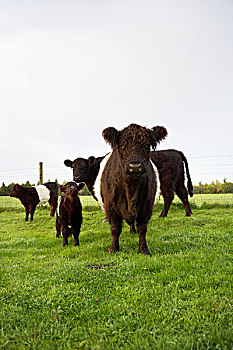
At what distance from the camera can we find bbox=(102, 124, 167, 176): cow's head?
15.1 feet

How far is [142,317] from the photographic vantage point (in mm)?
2746

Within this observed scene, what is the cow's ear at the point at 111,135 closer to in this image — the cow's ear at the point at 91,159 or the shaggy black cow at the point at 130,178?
the shaggy black cow at the point at 130,178

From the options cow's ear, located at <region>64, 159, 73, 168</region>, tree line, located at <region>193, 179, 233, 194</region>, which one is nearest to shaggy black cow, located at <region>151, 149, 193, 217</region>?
cow's ear, located at <region>64, 159, 73, 168</region>

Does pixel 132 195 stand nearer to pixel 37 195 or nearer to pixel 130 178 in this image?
pixel 130 178

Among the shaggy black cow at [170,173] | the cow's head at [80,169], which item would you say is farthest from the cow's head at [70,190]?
the shaggy black cow at [170,173]

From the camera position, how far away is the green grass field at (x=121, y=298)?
7.93 feet

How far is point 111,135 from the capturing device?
5.14 metres

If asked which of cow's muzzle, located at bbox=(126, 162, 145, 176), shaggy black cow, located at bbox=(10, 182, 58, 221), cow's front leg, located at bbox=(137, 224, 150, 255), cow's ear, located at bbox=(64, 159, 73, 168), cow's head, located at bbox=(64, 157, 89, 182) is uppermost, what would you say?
cow's ear, located at bbox=(64, 159, 73, 168)

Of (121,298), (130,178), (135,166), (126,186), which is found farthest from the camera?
(126,186)

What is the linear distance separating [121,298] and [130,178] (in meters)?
2.19

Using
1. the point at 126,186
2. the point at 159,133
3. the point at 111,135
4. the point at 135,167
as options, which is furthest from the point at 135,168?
the point at 159,133

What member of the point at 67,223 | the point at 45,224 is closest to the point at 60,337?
the point at 67,223

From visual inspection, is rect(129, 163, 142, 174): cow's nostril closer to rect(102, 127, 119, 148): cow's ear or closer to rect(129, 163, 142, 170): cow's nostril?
rect(129, 163, 142, 170): cow's nostril

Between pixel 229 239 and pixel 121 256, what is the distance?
2557mm
